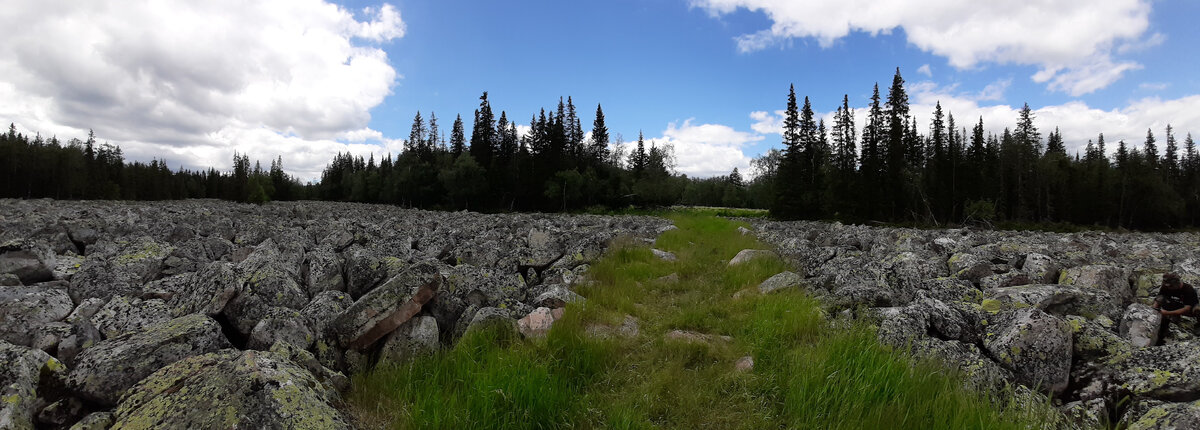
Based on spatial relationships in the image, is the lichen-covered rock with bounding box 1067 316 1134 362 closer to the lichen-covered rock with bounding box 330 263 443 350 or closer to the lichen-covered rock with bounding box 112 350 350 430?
the lichen-covered rock with bounding box 112 350 350 430

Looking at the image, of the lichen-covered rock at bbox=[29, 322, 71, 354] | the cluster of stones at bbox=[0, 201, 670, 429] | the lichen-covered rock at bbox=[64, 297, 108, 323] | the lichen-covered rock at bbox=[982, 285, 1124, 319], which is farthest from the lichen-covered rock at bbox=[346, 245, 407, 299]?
the lichen-covered rock at bbox=[982, 285, 1124, 319]

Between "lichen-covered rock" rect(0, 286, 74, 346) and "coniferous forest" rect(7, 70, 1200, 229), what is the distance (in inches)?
1950

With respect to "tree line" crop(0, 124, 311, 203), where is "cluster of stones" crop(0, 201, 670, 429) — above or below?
below

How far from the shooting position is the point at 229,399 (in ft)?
8.26

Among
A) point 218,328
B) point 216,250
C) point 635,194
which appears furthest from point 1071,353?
point 635,194

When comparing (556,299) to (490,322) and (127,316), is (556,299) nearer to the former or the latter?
(490,322)

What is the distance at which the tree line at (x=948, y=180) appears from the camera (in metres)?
46.3

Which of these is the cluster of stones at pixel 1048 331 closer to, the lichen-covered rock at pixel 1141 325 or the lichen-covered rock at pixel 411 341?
the lichen-covered rock at pixel 1141 325

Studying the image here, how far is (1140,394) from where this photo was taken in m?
3.47

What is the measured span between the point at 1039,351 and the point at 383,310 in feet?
19.4

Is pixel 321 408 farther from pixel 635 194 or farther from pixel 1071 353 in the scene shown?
pixel 635 194

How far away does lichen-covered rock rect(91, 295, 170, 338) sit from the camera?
4.00 m

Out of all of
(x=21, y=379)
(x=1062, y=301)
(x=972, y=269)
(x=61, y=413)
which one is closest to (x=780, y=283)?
(x=972, y=269)

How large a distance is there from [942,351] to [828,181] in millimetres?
49338
